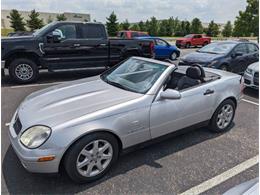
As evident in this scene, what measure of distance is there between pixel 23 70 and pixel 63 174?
5245 mm

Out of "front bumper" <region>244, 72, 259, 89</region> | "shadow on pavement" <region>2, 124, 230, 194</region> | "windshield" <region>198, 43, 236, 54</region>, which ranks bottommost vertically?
"shadow on pavement" <region>2, 124, 230, 194</region>

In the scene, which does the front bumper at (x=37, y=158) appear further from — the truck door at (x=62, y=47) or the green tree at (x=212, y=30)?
the green tree at (x=212, y=30)

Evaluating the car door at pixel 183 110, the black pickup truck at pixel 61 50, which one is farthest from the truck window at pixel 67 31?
the car door at pixel 183 110

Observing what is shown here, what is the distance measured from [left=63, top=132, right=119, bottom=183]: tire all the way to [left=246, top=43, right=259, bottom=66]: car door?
310 inches

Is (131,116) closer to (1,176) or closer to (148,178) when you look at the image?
(148,178)

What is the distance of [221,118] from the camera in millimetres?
4117

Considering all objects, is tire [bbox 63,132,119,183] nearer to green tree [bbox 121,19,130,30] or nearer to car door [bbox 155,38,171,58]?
car door [bbox 155,38,171,58]

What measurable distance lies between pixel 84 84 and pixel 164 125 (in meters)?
1.40

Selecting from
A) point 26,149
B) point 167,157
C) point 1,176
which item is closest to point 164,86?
point 167,157

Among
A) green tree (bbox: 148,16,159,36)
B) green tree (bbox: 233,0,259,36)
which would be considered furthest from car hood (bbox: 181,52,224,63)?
green tree (bbox: 148,16,159,36)

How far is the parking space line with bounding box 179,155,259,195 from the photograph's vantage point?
273cm

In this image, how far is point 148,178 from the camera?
9.51 ft

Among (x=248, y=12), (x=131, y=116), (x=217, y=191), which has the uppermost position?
(x=248, y=12)

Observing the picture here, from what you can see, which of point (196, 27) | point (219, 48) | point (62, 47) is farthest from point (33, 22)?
point (219, 48)
